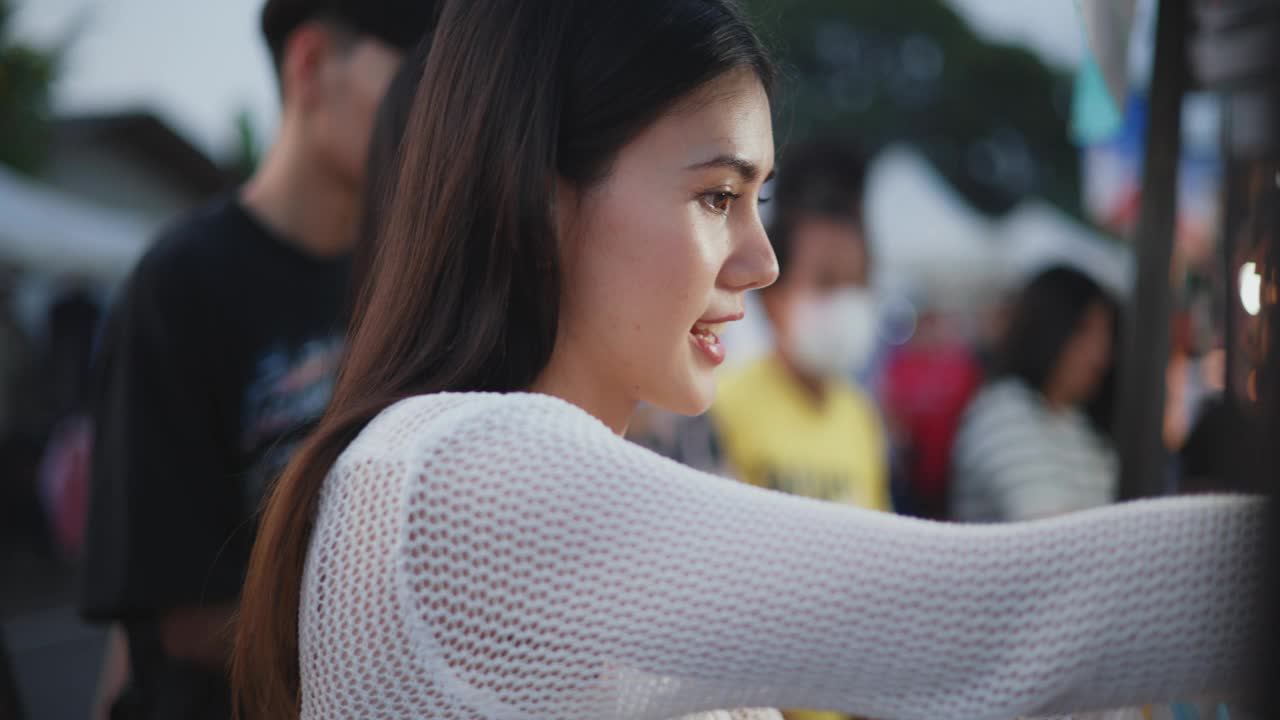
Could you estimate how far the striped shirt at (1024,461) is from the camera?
3361mm

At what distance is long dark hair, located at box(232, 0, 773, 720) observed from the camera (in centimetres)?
111

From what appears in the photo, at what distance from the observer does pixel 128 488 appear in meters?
1.80

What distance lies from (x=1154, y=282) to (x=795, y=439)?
1.52 meters

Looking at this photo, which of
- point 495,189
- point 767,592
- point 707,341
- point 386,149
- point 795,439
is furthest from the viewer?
point 795,439

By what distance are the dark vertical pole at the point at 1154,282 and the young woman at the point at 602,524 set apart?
61cm

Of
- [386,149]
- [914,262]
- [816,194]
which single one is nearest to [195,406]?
[386,149]

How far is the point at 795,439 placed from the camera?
3074 millimetres

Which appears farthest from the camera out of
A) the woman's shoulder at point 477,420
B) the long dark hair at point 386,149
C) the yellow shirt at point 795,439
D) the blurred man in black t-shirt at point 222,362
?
the yellow shirt at point 795,439

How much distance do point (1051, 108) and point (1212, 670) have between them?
4231 cm

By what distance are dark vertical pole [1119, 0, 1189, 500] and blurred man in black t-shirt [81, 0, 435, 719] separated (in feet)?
4.01

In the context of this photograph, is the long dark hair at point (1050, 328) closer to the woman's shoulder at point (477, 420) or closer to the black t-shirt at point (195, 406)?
the black t-shirt at point (195, 406)

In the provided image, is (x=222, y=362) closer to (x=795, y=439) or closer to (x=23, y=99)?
(x=795, y=439)

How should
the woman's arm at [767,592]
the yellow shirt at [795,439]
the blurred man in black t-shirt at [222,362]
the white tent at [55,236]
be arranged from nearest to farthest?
1. the woman's arm at [767,592]
2. the blurred man in black t-shirt at [222,362]
3. the yellow shirt at [795,439]
4. the white tent at [55,236]

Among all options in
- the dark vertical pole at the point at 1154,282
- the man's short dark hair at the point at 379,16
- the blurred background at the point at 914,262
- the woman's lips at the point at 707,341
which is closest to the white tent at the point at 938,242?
the blurred background at the point at 914,262
